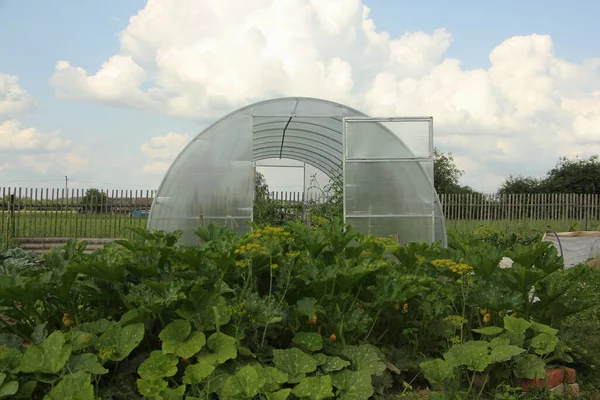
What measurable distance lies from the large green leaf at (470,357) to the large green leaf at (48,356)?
1.92 m

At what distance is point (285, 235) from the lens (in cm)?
357

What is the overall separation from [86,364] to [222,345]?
637mm

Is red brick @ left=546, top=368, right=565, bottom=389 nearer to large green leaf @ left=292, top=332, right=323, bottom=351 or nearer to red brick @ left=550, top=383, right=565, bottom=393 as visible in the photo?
red brick @ left=550, top=383, right=565, bottom=393

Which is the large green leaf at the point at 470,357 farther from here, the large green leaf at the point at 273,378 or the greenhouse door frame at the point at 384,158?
the greenhouse door frame at the point at 384,158

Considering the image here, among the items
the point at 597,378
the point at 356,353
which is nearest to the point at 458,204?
the point at 597,378

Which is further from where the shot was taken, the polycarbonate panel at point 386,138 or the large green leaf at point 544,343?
the polycarbonate panel at point 386,138

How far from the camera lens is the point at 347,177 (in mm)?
8992

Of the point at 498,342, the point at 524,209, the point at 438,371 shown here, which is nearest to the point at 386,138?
the point at 498,342

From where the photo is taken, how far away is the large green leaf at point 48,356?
2.65 m

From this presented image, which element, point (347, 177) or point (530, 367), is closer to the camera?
point (530, 367)

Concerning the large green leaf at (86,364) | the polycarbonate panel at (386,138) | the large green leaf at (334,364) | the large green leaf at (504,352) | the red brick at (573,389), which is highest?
the polycarbonate panel at (386,138)

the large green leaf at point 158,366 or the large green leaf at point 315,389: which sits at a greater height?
the large green leaf at point 158,366

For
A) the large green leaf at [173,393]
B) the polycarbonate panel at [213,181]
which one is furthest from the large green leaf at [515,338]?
the polycarbonate panel at [213,181]

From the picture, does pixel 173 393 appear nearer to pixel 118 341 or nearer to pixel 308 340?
pixel 118 341
